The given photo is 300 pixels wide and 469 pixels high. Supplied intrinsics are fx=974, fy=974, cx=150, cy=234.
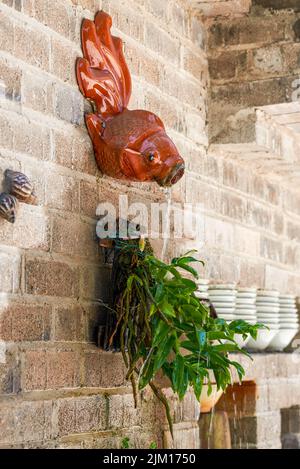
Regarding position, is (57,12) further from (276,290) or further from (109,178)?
(276,290)

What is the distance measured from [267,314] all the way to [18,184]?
2.52m

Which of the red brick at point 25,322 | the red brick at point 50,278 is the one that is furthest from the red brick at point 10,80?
the red brick at point 25,322

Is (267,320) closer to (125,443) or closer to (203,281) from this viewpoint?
(203,281)

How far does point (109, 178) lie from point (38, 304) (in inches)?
27.9

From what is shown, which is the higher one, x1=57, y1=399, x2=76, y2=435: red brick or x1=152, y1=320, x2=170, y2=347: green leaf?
x1=152, y1=320, x2=170, y2=347: green leaf

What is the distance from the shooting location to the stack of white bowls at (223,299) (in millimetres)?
4598

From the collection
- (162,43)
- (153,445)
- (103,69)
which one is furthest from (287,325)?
(103,69)

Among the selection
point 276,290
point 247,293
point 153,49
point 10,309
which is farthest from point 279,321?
point 10,309

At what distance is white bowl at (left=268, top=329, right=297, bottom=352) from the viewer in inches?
208

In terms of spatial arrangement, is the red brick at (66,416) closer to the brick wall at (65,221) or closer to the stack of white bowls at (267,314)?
the brick wall at (65,221)

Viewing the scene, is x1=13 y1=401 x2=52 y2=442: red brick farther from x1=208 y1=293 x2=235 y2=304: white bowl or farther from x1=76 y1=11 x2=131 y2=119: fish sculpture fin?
x1=208 y1=293 x2=235 y2=304: white bowl

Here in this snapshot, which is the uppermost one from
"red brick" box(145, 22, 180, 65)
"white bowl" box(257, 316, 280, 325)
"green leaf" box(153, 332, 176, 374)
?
"red brick" box(145, 22, 180, 65)

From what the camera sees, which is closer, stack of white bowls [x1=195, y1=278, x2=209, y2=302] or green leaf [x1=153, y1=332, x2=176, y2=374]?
green leaf [x1=153, y1=332, x2=176, y2=374]

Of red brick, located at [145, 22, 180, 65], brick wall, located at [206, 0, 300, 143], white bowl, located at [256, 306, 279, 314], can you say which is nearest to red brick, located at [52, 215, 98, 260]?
red brick, located at [145, 22, 180, 65]
